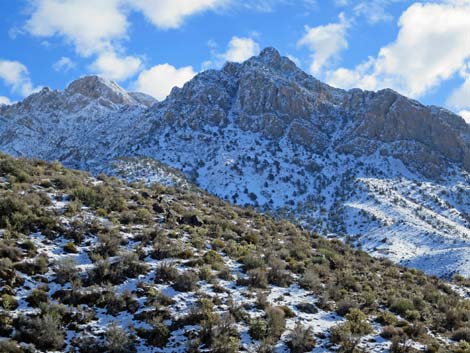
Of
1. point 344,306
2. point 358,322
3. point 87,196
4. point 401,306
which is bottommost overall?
point 358,322

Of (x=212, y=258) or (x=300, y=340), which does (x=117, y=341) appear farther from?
(x=212, y=258)

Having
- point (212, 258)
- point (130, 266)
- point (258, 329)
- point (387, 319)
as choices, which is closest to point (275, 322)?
point (258, 329)

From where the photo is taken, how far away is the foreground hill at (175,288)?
14.0 metres

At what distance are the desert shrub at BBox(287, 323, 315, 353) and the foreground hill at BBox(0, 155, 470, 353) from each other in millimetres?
36

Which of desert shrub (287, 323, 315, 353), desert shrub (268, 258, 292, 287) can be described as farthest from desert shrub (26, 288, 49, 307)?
desert shrub (268, 258, 292, 287)

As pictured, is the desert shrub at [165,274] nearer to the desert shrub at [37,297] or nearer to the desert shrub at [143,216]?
the desert shrub at [37,297]

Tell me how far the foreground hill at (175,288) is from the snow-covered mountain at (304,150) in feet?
149

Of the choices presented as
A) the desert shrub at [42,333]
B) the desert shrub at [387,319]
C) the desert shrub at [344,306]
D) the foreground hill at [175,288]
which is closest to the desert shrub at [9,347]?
the foreground hill at [175,288]

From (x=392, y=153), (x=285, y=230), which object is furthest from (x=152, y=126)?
(x=285, y=230)

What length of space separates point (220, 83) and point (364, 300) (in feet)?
461

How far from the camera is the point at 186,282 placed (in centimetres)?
1697

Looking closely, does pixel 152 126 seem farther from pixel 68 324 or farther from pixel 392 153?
pixel 68 324

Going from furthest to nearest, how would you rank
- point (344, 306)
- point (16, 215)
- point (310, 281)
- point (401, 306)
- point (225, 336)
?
1. point (310, 281)
2. point (16, 215)
3. point (401, 306)
4. point (344, 306)
5. point (225, 336)

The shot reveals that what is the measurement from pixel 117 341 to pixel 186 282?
4.10m
